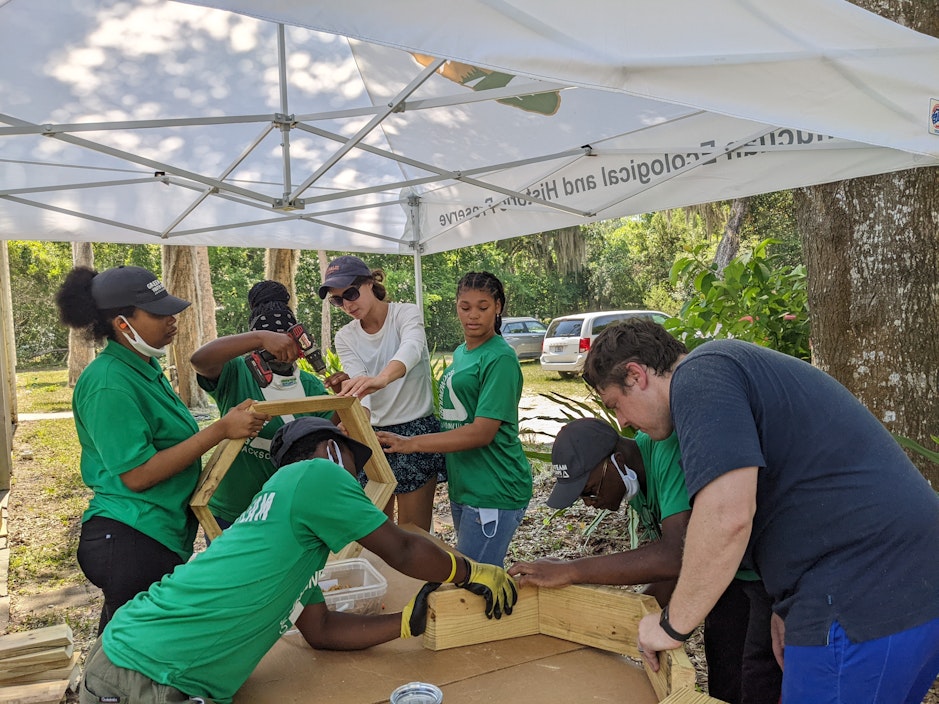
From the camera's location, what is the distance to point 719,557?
1542mm

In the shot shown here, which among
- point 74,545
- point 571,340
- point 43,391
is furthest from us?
point 43,391

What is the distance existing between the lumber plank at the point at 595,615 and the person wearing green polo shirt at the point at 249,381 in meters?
1.31

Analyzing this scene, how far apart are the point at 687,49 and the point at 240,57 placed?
3163 millimetres

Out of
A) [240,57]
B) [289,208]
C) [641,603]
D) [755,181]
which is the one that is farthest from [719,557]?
[240,57]

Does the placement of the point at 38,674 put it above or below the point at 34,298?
below

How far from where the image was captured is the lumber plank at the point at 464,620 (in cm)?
197

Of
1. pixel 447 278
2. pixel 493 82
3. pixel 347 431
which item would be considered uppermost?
pixel 447 278

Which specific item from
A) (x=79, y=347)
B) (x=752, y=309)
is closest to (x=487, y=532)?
(x=752, y=309)

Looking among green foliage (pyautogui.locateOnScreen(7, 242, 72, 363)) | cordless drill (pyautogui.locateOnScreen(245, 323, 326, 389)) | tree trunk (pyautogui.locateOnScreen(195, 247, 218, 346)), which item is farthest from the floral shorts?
green foliage (pyautogui.locateOnScreen(7, 242, 72, 363))

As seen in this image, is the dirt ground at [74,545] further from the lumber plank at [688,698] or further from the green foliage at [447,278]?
the green foliage at [447,278]

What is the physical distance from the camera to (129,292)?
8.05ft

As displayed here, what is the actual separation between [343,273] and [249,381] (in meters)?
0.66

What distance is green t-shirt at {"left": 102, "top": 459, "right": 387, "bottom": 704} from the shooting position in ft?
5.68

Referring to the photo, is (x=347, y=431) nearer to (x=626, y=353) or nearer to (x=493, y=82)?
(x=626, y=353)
